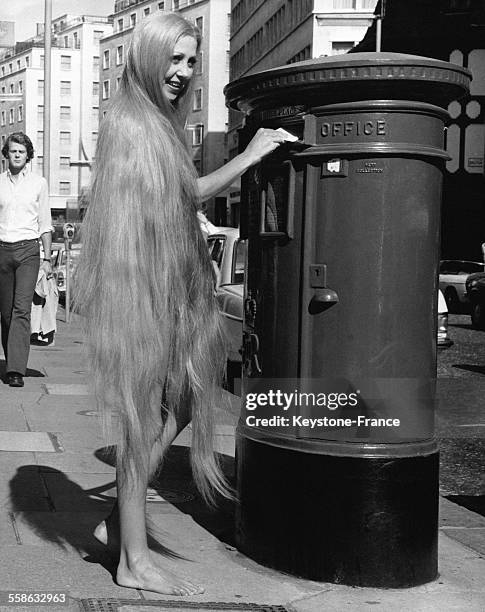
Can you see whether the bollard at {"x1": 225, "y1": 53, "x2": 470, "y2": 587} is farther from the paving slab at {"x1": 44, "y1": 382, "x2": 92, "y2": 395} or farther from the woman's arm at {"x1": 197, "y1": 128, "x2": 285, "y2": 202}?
the paving slab at {"x1": 44, "y1": 382, "x2": 92, "y2": 395}

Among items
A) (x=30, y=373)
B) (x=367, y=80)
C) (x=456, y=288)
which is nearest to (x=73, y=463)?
(x=367, y=80)

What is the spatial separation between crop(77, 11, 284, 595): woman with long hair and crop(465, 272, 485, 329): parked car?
751 inches

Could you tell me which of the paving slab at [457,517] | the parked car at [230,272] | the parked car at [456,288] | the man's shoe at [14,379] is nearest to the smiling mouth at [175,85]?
the paving slab at [457,517]

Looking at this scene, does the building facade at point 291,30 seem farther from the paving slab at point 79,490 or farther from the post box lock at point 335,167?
the post box lock at point 335,167

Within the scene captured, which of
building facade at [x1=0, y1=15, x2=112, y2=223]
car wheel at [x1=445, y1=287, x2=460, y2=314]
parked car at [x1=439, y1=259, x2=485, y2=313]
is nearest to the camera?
parked car at [x1=439, y1=259, x2=485, y2=313]

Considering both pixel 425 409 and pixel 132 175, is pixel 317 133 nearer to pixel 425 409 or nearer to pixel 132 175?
pixel 132 175

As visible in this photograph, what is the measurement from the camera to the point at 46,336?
10.8 m

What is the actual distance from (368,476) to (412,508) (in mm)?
208

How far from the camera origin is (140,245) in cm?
383

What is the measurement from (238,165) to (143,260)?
1.53 feet

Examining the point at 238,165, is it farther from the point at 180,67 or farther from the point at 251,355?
the point at 251,355

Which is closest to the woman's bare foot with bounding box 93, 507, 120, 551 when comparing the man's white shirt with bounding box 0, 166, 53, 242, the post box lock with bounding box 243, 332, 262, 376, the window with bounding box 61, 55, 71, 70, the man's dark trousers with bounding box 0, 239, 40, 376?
the post box lock with bounding box 243, 332, 262, 376

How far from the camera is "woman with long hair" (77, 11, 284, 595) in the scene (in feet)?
12.5

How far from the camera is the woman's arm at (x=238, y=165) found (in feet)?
12.7
